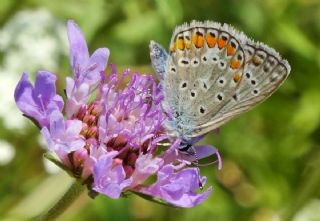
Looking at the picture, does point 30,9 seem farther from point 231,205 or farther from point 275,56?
point 275,56

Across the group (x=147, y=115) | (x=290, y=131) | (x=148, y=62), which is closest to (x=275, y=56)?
(x=147, y=115)

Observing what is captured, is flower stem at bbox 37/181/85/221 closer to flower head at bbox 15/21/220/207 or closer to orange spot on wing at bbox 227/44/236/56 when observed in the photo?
flower head at bbox 15/21/220/207

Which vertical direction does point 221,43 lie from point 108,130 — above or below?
above

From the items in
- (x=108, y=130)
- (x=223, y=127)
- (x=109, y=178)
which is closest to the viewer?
(x=109, y=178)

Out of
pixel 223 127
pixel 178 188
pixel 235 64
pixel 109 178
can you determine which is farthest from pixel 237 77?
pixel 223 127

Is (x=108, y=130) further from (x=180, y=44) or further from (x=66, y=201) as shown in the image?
(x=180, y=44)

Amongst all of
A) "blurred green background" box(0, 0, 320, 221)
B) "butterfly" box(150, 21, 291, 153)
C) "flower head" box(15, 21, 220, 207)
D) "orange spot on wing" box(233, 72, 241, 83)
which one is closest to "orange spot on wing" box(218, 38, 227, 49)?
"butterfly" box(150, 21, 291, 153)

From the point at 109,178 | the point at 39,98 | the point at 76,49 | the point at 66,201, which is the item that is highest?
the point at 76,49

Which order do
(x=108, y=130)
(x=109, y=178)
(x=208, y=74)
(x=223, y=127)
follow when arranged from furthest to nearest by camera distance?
(x=223, y=127)
(x=208, y=74)
(x=108, y=130)
(x=109, y=178)
